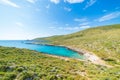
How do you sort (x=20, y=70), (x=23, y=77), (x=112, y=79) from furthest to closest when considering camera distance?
(x=20, y=70), (x=23, y=77), (x=112, y=79)

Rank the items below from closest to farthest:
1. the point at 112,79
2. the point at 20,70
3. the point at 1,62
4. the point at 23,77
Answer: the point at 112,79 < the point at 23,77 < the point at 20,70 < the point at 1,62

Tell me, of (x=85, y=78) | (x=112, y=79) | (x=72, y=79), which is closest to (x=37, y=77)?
(x=72, y=79)

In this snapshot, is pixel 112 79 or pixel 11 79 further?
pixel 11 79

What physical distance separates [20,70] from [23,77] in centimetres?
383

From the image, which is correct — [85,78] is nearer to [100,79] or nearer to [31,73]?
[100,79]

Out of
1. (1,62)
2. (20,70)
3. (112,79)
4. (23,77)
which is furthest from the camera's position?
(1,62)

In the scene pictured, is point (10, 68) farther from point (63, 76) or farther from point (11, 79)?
point (63, 76)

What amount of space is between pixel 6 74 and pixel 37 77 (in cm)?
711

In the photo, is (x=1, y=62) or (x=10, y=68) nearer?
(x=10, y=68)

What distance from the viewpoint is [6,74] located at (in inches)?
1163

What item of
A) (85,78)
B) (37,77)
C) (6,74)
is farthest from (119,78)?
(6,74)

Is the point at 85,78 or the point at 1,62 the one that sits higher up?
the point at 1,62

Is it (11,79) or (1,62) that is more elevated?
(1,62)

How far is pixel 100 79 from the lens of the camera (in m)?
27.0
